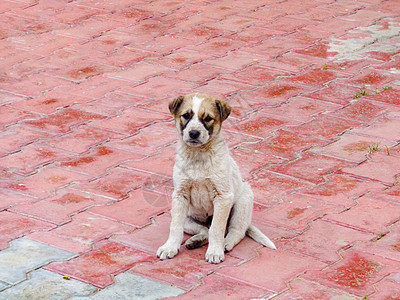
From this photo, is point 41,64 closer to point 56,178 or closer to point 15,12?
point 15,12

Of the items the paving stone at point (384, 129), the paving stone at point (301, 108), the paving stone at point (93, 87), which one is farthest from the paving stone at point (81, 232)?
the paving stone at point (384, 129)

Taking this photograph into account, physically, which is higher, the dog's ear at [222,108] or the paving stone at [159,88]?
the dog's ear at [222,108]

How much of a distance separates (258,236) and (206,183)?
526mm

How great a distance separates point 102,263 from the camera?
14.8ft

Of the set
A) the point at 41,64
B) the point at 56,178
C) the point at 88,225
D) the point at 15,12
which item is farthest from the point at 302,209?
the point at 15,12

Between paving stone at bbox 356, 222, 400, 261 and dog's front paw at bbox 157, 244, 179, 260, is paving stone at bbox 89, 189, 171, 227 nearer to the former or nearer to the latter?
dog's front paw at bbox 157, 244, 179, 260

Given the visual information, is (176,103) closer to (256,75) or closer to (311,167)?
(311,167)

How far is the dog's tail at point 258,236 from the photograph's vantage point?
15.7 feet

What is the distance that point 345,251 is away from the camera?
4730mm

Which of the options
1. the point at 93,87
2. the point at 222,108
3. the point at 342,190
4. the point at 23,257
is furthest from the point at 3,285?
the point at 93,87

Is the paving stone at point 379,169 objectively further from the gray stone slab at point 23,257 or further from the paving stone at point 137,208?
the gray stone slab at point 23,257

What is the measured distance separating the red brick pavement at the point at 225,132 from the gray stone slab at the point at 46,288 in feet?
0.29

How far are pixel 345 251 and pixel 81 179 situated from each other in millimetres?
2109

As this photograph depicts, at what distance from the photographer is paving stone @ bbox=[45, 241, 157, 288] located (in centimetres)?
432
